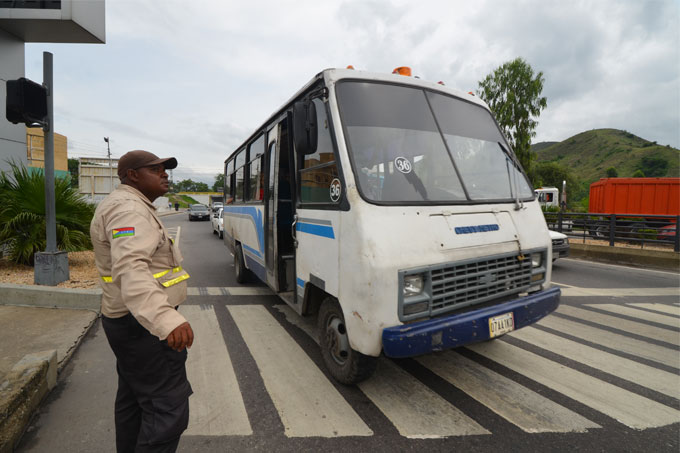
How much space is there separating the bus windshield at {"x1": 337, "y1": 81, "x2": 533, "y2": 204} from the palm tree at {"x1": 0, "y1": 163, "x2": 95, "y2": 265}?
248 inches

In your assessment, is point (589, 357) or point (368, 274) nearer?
point (368, 274)

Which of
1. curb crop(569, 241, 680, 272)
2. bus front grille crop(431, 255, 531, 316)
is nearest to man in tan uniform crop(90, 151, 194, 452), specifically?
bus front grille crop(431, 255, 531, 316)

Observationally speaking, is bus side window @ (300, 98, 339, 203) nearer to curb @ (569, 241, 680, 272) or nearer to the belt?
the belt

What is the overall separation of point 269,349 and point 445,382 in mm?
1936

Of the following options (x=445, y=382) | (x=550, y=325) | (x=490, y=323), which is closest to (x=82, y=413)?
(x=445, y=382)

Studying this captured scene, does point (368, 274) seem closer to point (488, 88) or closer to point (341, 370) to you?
point (341, 370)

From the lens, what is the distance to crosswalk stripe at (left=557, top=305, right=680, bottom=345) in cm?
466

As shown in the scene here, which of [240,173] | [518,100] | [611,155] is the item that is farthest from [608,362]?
[611,155]

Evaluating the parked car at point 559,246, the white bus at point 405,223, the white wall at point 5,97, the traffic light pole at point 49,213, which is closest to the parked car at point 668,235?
the parked car at point 559,246

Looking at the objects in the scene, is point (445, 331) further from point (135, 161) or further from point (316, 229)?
point (135, 161)

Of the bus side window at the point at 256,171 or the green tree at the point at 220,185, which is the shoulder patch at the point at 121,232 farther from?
the green tree at the point at 220,185

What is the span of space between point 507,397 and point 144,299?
9.71 ft

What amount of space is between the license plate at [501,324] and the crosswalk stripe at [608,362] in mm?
1503

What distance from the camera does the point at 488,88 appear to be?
26688 mm
